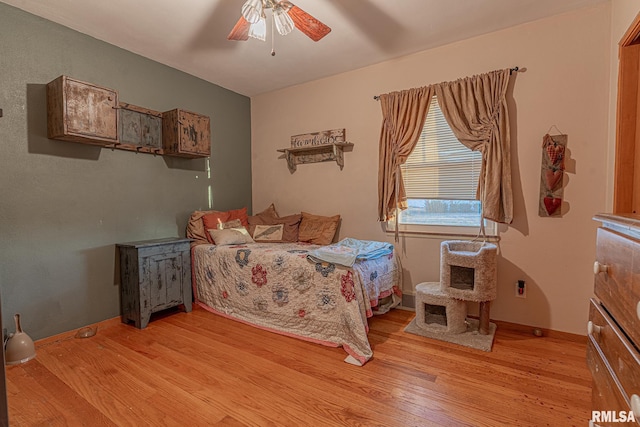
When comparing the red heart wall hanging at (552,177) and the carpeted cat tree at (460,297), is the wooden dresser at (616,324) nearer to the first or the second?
the carpeted cat tree at (460,297)

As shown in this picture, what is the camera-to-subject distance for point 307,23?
1997 mm

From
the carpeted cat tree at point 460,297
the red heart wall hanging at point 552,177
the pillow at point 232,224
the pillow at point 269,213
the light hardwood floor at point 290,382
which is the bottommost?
the light hardwood floor at point 290,382

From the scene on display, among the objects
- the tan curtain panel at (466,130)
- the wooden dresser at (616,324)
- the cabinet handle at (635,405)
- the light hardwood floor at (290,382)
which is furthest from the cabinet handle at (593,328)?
the tan curtain panel at (466,130)

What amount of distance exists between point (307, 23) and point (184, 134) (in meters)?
1.73

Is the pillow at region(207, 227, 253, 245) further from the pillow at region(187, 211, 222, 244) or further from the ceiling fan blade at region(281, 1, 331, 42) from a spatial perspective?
the ceiling fan blade at region(281, 1, 331, 42)

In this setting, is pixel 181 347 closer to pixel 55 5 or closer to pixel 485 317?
pixel 485 317

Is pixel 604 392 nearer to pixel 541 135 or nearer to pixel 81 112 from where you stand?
pixel 541 135

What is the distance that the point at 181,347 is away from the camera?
2.29m

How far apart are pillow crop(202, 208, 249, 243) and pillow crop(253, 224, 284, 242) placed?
0.27m

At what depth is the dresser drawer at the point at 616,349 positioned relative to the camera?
0.74 metres

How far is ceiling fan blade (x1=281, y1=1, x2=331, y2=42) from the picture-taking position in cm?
190

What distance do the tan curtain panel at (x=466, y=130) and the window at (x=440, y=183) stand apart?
0.10 metres

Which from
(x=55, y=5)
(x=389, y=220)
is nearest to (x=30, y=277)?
(x=55, y=5)

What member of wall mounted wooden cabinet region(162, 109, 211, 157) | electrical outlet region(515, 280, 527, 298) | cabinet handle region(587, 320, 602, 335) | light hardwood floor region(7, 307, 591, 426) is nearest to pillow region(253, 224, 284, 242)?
wall mounted wooden cabinet region(162, 109, 211, 157)
